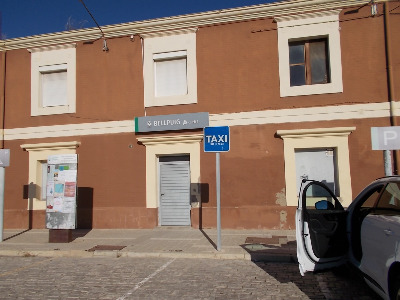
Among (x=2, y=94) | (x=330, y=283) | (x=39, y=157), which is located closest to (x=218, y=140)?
(x=330, y=283)

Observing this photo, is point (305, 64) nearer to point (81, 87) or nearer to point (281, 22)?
point (281, 22)

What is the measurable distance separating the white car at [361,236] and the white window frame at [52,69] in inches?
378

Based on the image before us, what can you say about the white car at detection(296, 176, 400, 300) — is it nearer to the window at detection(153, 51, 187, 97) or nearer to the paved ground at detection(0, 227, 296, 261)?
the paved ground at detection(0, 227, 296, 261)

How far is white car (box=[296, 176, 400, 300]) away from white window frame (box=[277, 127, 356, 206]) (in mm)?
4701

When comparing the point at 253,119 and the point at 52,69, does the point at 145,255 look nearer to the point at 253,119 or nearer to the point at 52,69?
the point at 253,119

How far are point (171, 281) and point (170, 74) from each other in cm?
761

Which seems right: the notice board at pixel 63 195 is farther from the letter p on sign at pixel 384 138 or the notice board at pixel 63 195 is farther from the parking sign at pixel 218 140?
the letter p on sign at pixel 384 138

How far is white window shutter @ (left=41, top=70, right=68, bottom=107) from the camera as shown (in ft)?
41.4

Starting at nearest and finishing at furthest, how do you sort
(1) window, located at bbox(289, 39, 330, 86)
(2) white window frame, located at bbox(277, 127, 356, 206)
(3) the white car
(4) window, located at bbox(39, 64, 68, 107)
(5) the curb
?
(3) the white car, (5) the curb, (2) white window frame, located at bbox(277, 127, 356, 206), (1) window, located at bbox(289, 39, 330, 86), (4) window, located at bbox(39, 64, 68, 107)

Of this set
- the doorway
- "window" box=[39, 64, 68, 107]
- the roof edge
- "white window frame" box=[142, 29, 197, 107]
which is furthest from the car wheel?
"window" box=[39, 64, 68, 107]

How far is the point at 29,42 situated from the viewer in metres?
12.6

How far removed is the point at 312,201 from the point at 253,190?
176 centimetres

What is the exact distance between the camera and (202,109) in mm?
11266

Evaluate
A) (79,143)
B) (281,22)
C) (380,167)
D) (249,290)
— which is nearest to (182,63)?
(281,22)
